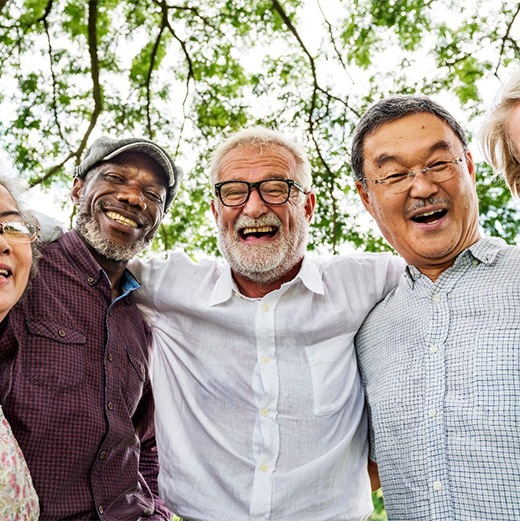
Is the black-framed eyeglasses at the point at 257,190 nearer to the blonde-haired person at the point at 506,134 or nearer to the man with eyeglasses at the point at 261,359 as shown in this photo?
the man with eyeglasses at the point at 261,359

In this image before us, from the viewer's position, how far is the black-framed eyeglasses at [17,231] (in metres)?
2.02

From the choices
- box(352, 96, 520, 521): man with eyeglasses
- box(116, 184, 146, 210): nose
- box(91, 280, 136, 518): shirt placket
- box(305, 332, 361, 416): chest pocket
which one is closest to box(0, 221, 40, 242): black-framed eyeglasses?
box(91, 280, 136, 518): shirt placket

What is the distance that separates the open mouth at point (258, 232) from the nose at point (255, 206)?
0.21ft

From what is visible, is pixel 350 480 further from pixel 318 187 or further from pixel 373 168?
pixel 318 187

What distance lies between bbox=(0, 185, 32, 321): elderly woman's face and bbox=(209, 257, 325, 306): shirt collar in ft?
2.57

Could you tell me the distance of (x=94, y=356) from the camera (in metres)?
2.27

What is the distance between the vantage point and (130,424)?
92.0 inches

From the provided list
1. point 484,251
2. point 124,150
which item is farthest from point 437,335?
point 124,150

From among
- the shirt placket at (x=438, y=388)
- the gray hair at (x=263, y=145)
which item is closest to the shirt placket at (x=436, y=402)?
the shirt placket at (x=438, y=388)

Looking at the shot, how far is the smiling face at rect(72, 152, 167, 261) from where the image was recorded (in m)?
2.62

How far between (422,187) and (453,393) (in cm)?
75

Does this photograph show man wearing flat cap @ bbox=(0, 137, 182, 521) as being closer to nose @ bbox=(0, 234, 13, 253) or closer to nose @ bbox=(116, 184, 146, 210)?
nose @ bbox=(116, 184, 146, 210)

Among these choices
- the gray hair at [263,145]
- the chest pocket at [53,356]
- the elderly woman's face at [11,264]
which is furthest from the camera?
the gray hair at [263,145]

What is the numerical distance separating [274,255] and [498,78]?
9.67ft
